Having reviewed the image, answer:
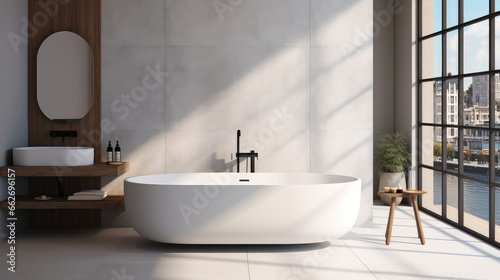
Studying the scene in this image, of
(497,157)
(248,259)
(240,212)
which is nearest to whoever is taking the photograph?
(248,259)

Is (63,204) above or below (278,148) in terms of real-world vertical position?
below

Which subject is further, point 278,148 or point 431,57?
point 431,57

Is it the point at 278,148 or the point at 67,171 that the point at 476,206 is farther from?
the point at 67,171

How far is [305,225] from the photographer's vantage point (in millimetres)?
4445

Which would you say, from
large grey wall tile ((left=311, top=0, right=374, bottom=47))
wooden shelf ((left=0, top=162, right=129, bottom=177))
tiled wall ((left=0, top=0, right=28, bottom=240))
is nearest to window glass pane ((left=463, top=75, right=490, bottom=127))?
large grey wall tile ((left=311, top=0, right=374, bottom=47))

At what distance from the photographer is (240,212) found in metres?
4.41

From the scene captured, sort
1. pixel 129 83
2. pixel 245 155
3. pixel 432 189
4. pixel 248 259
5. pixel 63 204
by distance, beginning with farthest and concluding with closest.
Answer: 1. pixel 432 189
2. pixel 129 83
3. pixel 245 155
4. pixel 63 204
5. pixel 248 259

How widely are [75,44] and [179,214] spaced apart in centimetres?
221

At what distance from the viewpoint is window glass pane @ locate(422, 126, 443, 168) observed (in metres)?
6.32

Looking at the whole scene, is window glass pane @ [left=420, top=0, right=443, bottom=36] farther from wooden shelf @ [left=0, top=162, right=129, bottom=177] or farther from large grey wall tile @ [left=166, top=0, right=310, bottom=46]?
wooden shelf @ [left=0, top=162, right=129, bottom=177]

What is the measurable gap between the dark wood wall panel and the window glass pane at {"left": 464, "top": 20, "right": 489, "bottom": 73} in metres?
3.64

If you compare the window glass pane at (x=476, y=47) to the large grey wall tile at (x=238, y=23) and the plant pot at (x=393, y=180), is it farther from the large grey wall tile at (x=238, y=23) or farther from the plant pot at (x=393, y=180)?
the plant pot at (x=393, y=180)

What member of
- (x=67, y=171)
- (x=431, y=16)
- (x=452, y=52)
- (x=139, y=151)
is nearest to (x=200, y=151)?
(x=139, y=151)

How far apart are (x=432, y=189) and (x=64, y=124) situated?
4.21m
